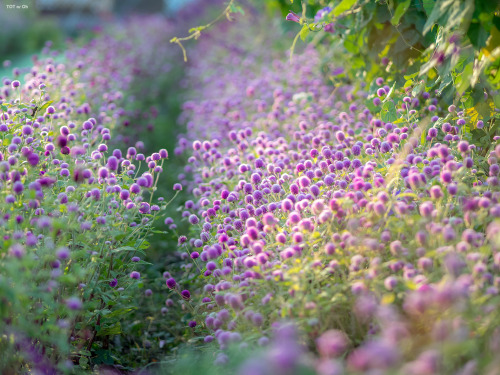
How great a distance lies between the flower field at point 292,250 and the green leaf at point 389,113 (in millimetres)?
15

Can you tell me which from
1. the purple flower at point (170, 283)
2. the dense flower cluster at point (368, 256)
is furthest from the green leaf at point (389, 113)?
the purple flower at point (170, 283)

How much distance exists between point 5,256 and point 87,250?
1.45ft

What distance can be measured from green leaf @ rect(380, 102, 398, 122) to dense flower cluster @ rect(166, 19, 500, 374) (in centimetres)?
1

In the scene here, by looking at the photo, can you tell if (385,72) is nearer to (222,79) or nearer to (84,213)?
(84,213)

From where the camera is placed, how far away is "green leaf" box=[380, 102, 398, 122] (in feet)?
11.4

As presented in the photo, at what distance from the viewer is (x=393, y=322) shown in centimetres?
150

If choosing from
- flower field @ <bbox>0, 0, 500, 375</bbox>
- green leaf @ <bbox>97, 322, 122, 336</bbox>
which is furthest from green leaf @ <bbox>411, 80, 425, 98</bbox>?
green leaf @ <bbox>97, 322, 122, 336</bbox>

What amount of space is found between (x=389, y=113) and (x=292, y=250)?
1.74 metres

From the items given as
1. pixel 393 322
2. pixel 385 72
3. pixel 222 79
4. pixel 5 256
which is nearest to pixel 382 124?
pixel 385 72

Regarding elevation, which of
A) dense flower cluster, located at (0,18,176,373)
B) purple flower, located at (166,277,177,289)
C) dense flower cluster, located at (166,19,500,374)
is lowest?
purple flower, located at (166,277,177,289)

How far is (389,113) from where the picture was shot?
11.4 ft

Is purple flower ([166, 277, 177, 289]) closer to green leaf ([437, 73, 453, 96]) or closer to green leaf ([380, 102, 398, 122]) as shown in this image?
green leaf ([380, 102, 398, 122])

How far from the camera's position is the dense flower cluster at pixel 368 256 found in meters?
1.58

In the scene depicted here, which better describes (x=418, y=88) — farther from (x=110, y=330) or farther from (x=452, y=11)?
(x=110, y=330)
